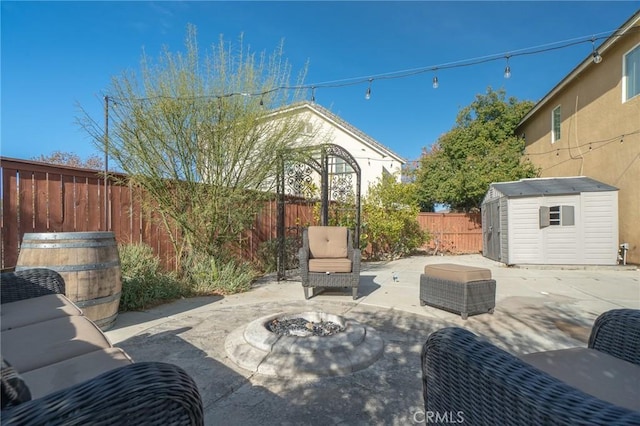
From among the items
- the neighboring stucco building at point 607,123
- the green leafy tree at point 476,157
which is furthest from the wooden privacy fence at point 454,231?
the neighboring stucco building at point 607,123

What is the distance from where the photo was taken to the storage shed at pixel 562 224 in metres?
8.14

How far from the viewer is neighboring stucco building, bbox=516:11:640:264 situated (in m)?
8.16

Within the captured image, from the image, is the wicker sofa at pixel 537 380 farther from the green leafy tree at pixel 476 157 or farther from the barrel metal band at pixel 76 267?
the green leafy tree at pixel 476 157

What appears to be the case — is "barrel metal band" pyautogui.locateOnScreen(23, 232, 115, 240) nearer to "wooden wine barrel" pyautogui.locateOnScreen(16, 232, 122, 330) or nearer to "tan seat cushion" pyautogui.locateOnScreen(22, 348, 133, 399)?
"wooden wine barrel" pyautogui.locateOnScreen(16, 232, 122, 330)

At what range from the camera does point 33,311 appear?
1.88m

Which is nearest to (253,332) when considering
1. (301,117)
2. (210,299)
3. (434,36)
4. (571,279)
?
(210,299)

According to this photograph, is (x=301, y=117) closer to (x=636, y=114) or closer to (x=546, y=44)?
(x=546, y=44)

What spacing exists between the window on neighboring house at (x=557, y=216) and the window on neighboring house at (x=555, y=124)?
4756 millimetres

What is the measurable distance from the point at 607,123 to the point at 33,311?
41.7ft

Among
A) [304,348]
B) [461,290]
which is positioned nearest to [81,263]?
[304,348]

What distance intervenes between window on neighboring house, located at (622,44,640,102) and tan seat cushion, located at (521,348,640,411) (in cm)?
1024

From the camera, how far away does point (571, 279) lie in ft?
21.5

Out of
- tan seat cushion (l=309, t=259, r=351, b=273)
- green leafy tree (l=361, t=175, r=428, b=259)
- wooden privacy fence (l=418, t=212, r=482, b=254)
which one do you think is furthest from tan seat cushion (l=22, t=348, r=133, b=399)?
wooden privacy fence (l=418, t=212, r=482, b=254)

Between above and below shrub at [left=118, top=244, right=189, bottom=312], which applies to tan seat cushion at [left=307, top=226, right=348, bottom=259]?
above
